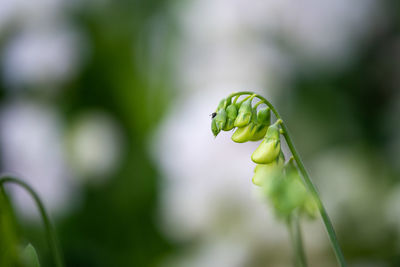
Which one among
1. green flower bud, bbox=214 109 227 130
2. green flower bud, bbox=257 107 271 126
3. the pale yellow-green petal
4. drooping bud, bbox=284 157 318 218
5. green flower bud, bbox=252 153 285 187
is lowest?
drooping bud, bbox=284 157 318 218

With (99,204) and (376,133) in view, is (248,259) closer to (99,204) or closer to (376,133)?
(99,204)

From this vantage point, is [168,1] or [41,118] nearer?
[41,118]

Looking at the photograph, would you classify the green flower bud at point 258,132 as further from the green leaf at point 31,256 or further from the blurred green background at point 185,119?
the blurred green background at point 185,119

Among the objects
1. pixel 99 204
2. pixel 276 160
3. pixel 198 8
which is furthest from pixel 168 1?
pixel 276 160

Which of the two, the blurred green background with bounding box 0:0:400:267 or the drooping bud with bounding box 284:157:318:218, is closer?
the drooping bud with bounding box 284:157:318:218

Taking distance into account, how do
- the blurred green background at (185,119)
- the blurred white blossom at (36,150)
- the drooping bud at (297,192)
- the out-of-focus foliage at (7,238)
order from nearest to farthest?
the drooping bud at (297,192)
the out-of-focus foliage at (7,238)
the blurred green background at (185,119)
the blurred white blossom at (36,150)

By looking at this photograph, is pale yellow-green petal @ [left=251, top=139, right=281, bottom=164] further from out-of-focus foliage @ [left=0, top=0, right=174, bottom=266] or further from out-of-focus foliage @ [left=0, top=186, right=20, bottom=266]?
out-of-focus foliage @ [left=0, top=0, right=174, bottom=266]

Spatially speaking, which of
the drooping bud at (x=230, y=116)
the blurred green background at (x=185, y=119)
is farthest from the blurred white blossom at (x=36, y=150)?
the drooping bud at (x=230, y=116)

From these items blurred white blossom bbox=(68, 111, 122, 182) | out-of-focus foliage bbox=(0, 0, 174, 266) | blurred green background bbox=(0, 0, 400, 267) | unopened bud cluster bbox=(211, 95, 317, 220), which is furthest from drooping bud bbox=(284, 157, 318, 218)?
blurred white blossom bbox=(68, 111, 122, 182)
